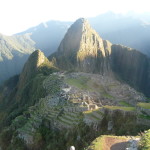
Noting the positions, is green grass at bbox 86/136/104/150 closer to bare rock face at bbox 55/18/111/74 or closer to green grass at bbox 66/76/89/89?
green grass at bbox 66/76/89/89

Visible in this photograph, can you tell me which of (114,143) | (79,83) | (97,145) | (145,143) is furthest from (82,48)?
(145,143)

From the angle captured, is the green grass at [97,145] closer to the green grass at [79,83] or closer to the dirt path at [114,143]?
the dirt path at [114,143]

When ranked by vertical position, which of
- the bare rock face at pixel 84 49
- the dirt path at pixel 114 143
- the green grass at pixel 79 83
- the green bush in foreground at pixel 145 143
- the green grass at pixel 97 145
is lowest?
the bare rock face at pixel 84 49

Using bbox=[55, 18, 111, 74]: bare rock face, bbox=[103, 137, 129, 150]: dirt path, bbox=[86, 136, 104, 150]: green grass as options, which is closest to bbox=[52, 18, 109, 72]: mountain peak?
bbox=[55, 18, 111, 74]: bare rock face

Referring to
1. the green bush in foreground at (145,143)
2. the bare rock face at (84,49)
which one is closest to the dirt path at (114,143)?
the green bush in foreground at (145,143)

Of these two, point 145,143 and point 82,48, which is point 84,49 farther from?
point 145,143

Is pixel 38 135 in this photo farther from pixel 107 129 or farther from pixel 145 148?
pixel 145 148

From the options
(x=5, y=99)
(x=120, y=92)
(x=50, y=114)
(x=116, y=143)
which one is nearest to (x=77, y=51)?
(x=5, y=99)
